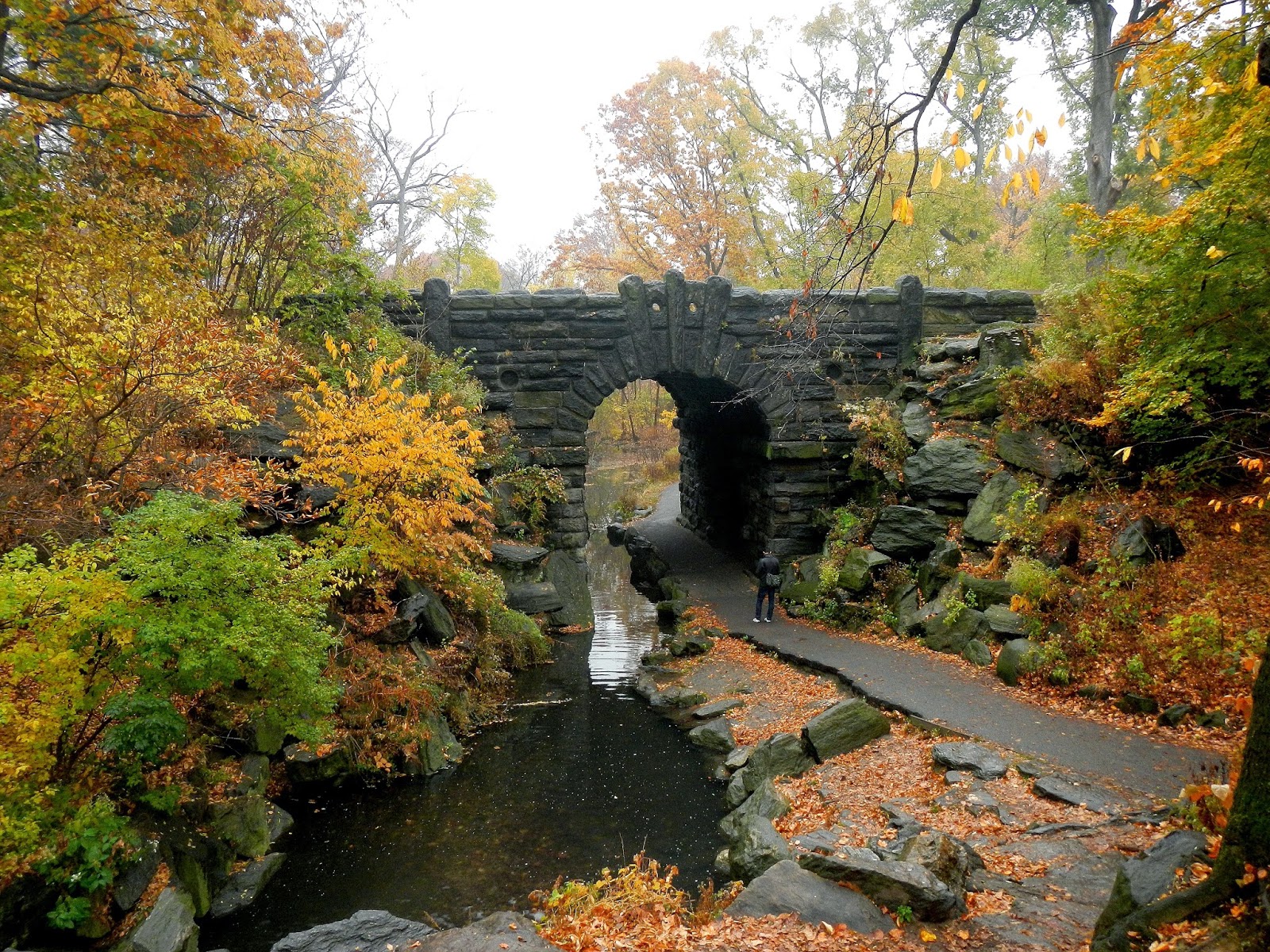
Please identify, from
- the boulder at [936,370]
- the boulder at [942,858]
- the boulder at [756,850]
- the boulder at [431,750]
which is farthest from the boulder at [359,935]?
the boulder at [936,370]

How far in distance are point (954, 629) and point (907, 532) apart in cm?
212

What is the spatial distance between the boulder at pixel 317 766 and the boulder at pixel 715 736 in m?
3.68

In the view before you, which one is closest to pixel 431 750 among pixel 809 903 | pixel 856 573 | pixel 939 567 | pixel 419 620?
pixel 419 620

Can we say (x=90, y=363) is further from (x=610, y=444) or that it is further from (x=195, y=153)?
(x=610, y=444)

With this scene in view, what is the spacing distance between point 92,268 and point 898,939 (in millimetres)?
8586

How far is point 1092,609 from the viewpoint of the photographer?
7.66 m

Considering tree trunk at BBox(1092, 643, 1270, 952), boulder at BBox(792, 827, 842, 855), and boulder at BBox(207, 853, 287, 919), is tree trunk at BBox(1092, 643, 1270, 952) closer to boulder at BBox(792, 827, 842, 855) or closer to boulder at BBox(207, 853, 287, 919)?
boulder at BBox(792, 827, 842, 855)

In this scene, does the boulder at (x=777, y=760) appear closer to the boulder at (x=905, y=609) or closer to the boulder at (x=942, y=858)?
the boulder at (x=942, y=858)

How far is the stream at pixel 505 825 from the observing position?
5422 mm

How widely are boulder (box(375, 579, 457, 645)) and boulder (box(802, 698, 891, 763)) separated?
4643 mm

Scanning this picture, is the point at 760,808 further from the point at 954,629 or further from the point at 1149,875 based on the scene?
the point at 954,629

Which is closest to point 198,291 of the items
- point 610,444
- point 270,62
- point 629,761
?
point 270,62

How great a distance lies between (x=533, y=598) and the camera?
12.0 m

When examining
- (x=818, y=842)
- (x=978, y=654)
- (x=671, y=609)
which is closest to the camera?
(x=818, y=842)
